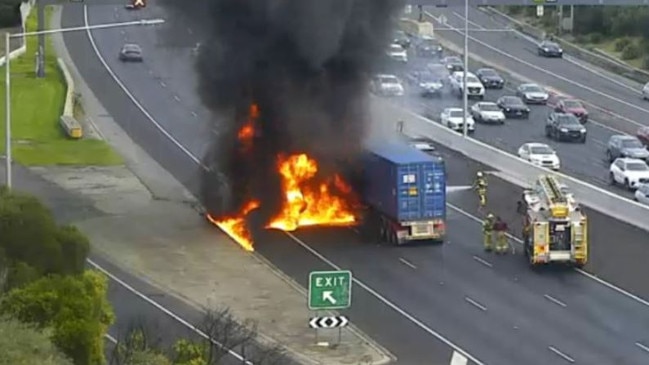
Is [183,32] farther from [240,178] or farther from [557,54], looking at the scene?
[557,54]

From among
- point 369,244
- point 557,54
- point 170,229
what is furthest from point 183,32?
point 557,54

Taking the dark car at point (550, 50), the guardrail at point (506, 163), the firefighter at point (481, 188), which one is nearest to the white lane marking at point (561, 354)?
the guardrail at point (506, 163)

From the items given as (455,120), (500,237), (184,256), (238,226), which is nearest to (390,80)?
(455,120)

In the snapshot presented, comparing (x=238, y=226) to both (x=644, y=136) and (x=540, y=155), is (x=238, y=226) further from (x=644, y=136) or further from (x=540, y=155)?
(x=644, y=136)

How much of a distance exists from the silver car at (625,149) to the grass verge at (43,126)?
18643 millimetres

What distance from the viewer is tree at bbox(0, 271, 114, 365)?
19.3m

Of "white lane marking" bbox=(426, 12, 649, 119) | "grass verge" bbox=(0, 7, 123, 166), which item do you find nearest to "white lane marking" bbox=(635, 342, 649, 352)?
"grass verge" bbox=(0, 7, 123, 166)

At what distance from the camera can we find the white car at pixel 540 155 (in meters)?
54.7

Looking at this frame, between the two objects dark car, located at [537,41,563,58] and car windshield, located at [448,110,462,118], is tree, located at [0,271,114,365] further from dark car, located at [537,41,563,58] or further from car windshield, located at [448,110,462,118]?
dark car, located at [537,41,563,58]

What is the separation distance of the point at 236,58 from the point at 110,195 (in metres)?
7.10

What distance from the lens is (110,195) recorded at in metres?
48.1

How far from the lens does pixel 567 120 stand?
63.2 meters

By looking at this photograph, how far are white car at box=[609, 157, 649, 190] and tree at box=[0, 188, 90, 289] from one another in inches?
1276

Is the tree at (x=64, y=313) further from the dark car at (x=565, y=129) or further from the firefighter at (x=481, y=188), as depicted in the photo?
the dark car at (x=565, y=129)
